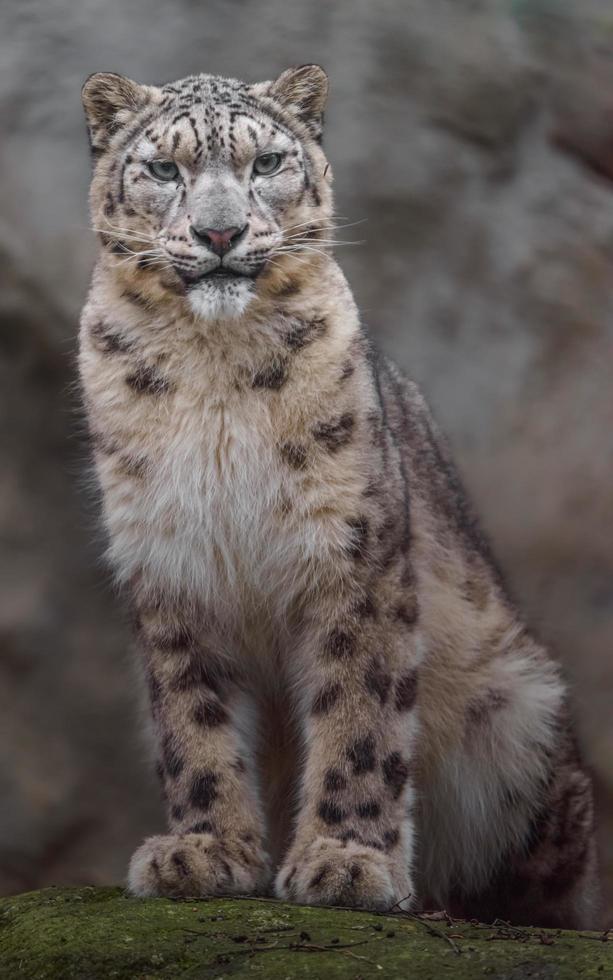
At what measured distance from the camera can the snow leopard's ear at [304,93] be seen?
14.2 ft

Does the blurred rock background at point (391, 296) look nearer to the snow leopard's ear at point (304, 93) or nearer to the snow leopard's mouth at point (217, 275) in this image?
the snow leopard's ear at point (304, 93)

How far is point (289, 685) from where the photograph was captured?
418 centimetres

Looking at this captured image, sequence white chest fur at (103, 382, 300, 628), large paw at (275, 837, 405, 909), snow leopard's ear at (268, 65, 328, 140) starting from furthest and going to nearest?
snow leopard's ear at (268, 65, 328, 140) < white chest fur at (103, 382, 300, 628) < large paw at (275, 837, 405, 909)

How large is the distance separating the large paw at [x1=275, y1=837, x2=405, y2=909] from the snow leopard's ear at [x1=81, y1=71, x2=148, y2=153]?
205 cm

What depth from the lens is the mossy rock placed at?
301 cm

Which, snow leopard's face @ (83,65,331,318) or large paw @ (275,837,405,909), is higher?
snow leopard's face @ (83,65,331,318)

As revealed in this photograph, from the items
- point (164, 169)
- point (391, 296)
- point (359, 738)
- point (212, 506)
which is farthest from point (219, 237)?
point (391, 296)

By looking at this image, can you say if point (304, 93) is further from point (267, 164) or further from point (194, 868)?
point (194, 868)

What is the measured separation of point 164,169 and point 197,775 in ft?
5.30

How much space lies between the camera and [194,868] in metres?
3.75

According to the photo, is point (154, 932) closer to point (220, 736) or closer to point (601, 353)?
point (220, 736)

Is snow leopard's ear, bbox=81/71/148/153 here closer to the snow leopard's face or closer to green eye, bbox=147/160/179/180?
the snow leopard's face

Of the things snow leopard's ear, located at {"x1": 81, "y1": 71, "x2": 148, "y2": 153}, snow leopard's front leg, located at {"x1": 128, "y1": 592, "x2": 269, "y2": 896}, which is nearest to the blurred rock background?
snow leopard's ear, located at {"x1": 81, "y1": 71, "x2": 148, "y2": 153}

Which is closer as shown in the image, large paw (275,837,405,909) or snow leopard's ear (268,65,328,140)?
large paw (275,837,405,909)
